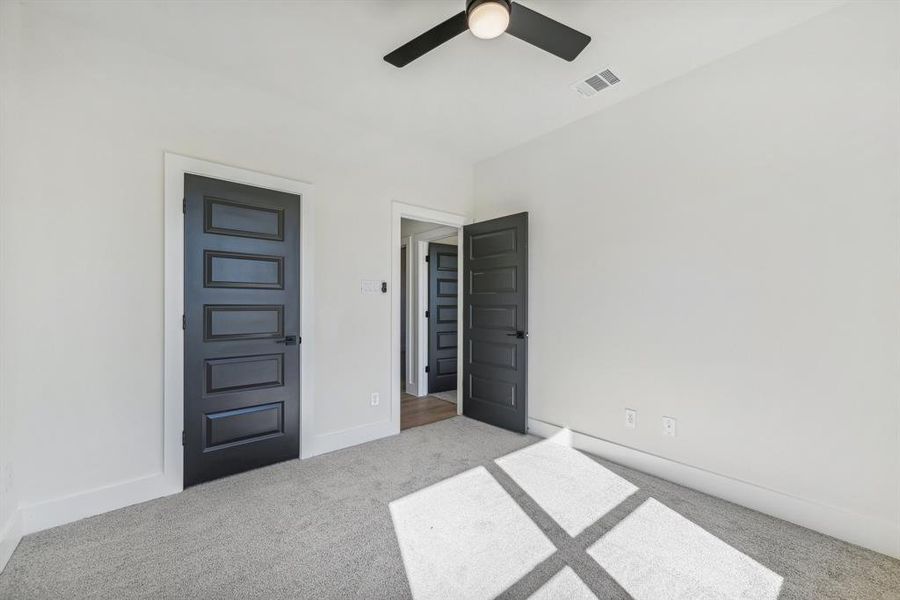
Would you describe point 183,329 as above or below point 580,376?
above

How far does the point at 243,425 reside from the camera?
2678 mm

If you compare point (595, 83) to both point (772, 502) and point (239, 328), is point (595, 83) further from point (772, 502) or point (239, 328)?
point (239, 328)

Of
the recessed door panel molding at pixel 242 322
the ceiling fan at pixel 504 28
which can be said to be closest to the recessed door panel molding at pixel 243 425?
the recessed door panel molding at pixel 242 322

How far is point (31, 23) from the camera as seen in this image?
6.61 feet

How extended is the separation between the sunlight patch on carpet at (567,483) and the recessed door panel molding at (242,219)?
244 centimetres

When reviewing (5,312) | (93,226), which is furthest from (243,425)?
(93,226)

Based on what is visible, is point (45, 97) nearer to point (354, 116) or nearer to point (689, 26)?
point (354, 116)

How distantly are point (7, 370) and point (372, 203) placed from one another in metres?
2.45

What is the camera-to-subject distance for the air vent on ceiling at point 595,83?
2.59m

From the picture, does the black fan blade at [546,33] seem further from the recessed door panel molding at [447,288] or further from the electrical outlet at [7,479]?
the recessed door panel molding at [447,288]

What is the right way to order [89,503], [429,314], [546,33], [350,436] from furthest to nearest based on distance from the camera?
1. [429,314]
2. [350,436]
3. [89,503]
4. [546,33]

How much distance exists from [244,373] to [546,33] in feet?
9.01

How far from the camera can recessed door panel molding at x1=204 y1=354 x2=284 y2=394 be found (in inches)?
101

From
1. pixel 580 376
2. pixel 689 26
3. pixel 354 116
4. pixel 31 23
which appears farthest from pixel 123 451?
pixel 689 26
